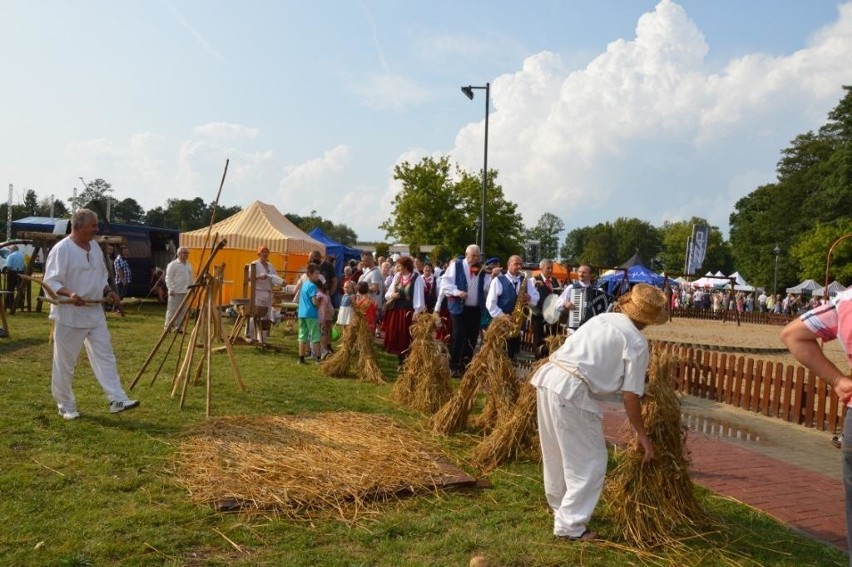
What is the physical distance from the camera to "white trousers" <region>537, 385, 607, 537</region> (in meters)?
3.99

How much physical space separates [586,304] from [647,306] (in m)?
5.45

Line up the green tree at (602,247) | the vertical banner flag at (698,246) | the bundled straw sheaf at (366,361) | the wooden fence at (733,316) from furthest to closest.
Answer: the green tree at (602,247)
the vertical banner flag at (698,246)
the wooden fence at (733,316)
the bundled straw sheaf at (366,361)

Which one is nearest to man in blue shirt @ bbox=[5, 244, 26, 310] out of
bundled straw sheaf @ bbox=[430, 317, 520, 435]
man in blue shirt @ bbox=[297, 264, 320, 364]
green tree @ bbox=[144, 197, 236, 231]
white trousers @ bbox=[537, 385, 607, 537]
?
man in blue shirt @ bbox=[297, 264, 320, 364]

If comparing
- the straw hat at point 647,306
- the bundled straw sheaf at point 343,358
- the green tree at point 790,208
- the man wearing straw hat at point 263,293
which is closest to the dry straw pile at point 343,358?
the bundled straw sheaf at point 343,358

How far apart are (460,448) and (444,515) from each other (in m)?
1.78

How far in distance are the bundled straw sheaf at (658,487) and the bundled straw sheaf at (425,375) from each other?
326cm

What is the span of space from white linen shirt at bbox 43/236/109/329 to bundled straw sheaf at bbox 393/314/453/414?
11.2ft

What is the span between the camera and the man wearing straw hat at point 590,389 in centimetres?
387

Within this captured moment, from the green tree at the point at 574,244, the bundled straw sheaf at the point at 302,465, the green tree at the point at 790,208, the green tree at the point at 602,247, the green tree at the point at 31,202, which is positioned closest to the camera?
the bundled straw sheaf at the point at 302,465

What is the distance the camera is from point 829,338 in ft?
9.75

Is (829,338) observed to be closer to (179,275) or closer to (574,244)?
(179,275)

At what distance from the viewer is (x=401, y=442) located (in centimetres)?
598

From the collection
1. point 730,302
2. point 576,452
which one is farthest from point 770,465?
point 730,302

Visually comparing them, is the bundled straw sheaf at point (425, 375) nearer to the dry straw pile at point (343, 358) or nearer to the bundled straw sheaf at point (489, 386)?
the bundled straw sheaf at point (489, 386)
